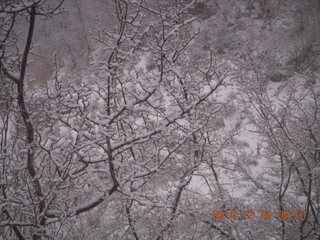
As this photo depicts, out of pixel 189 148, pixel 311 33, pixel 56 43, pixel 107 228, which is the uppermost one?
pixel 56 43

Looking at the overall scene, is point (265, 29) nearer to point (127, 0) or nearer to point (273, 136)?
point (273, 136)

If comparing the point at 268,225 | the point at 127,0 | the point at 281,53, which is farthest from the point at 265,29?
the point at 127,0

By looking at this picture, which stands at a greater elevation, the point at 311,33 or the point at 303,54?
the point at 311,33

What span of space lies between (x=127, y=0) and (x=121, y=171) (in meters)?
1.98

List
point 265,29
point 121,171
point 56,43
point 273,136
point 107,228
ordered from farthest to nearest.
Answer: point 56,43 < point 265,29 < point 107,228 < point 273,136 < point 121,171

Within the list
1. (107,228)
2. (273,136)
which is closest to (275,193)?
(273,136)

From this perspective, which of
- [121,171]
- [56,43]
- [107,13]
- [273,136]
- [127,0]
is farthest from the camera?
[56,43]

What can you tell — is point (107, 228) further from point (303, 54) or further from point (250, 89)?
point (303, 54)

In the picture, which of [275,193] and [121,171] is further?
[275,193]

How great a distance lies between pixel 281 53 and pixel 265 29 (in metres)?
2.34

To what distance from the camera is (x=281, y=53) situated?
10.1m
